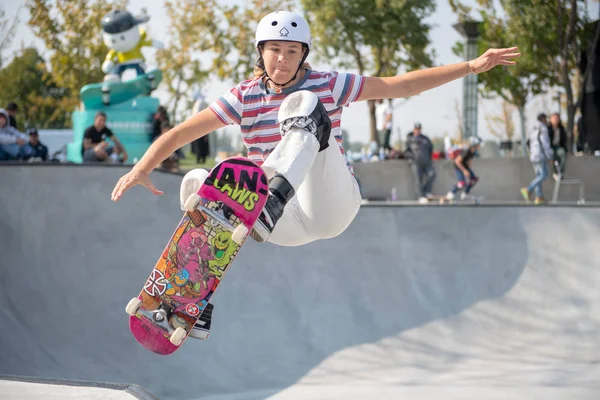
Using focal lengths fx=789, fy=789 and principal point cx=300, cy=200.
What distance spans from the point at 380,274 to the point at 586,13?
21.5 meters

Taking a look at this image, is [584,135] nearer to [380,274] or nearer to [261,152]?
[380,274]

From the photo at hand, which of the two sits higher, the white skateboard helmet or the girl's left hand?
the white skateboard helmet

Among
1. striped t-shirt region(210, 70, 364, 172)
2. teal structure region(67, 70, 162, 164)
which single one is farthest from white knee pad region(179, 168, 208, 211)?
teal structure region(67, 70, 162, 164)

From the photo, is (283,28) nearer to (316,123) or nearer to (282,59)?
(282,59)

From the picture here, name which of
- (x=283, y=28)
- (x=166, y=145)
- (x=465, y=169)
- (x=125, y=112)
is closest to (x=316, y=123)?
(x=283, y=28)

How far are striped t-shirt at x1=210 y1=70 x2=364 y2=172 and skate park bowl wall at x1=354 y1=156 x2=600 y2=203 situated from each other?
46.8 feet

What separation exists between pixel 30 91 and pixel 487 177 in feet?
135

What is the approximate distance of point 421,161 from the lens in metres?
17.7

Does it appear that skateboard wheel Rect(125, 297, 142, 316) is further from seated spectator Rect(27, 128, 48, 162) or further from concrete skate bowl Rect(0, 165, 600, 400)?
seated spectator Rect(27, 128, 48, 162)

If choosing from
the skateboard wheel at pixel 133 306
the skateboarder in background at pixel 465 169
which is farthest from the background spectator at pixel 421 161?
the skateboard wheel at pixel 133 306

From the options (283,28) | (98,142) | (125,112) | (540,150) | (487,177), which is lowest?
(487,177)

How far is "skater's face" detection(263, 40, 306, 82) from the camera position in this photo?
461cm

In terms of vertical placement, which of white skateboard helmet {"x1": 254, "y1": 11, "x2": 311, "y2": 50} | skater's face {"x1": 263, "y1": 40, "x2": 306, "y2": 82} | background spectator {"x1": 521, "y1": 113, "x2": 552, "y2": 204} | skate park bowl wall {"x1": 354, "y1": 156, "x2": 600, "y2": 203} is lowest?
skate park bowl wall {"x1": 354, "y1": 156, "x2": 600, "y2": 203}

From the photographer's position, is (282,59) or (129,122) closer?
(282,59)
